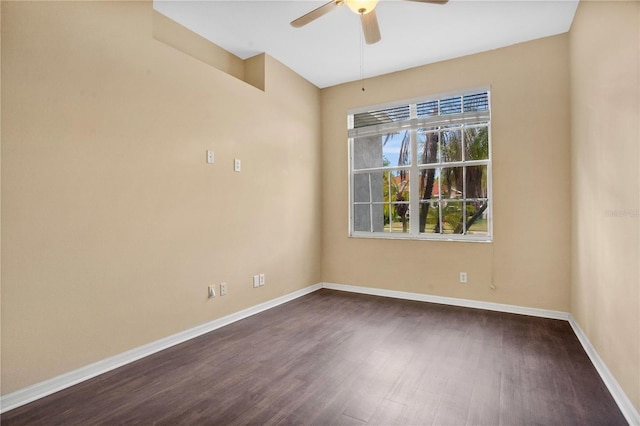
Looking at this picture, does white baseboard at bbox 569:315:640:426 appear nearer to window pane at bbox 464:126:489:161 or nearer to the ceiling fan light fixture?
window pane at bbox 464:126:489:161

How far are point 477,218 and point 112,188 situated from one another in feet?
12.0

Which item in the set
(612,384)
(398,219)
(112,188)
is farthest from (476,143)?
(112,188)

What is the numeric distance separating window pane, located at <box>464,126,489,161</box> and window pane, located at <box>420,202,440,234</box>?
702 millimetres

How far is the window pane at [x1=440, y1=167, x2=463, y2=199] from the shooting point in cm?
380

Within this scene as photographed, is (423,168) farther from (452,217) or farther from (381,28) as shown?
(381,28)

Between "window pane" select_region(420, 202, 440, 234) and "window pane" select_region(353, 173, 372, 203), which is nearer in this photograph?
"window pane" select_region(420, 202, 440, 234)

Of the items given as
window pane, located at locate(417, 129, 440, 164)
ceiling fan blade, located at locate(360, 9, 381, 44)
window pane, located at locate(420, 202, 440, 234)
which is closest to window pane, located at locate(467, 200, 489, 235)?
window pane, located at locate(420, 202, 440, 234)

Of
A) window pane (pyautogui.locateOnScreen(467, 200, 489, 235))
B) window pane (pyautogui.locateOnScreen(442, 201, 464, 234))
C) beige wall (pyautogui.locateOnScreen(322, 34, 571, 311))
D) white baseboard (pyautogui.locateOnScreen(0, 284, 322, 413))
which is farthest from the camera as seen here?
window pane (pyautogui.locateOnScreen(442, 201, 464, 234))

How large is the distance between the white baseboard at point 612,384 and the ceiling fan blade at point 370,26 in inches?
111

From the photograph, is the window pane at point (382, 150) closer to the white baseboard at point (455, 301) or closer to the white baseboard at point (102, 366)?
the white baseboard at point (455, 301)

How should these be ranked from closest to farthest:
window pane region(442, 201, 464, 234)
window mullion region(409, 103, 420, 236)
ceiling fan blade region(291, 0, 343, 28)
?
ceiling fan blade region(291, 0, 343, 28), window pane region(442, 201, 464, 234), window mullion region(409, 103, 420, 236)

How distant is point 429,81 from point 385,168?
1193 mm

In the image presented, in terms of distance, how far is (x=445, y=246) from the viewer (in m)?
3.82

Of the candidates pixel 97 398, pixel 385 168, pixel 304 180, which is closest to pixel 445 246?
pixel 385 168
